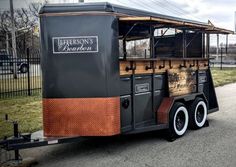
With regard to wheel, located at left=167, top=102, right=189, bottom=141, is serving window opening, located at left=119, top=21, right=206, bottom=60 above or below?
above

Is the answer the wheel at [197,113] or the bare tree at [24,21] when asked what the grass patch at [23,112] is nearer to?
the wheel at [197,113]

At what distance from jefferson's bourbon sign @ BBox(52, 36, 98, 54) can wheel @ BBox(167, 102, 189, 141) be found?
7.57ft

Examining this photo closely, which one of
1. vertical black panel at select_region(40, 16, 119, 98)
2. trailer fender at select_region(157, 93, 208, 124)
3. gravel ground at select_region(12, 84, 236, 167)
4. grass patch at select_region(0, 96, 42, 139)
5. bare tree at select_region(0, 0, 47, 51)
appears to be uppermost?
bare tree at select_region(0, 0, 47, 51)

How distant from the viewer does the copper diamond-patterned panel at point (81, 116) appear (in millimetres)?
5398

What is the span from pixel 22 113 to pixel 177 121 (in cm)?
493

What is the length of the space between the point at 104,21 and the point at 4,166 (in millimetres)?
2877

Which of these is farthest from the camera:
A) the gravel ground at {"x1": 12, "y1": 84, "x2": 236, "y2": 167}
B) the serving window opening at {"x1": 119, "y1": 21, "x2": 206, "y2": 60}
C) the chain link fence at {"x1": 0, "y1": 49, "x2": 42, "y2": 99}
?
the chain link fence at {"x1": 0, "y1": 49, "x2": 42, "y2": 99}

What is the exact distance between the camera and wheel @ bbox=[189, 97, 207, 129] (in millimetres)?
7180

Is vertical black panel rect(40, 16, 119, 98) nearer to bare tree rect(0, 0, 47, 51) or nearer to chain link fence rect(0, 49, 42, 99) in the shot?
chain link fence rect(0, 49, 42, 99)

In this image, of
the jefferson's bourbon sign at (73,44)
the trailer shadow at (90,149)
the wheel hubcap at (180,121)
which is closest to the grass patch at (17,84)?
the trailer shadow at (90,149)

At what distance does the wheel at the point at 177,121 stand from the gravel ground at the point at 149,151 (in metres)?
0.15

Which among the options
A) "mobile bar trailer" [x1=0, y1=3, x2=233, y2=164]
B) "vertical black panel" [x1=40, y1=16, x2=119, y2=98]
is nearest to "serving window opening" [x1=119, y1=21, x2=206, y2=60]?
"mobile bar trailer" [x1=0, y1=3, x2=233, y2=164]

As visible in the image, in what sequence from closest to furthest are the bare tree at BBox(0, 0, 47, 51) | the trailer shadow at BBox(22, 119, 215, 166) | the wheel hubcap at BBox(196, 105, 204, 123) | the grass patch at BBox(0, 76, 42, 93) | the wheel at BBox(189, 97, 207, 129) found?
the trailer shadow at BBox(22, 119, 215, 166) → the wheel at BBox(189, 97, 207, 129) → the wheel hubcap at BBox(196, 105, 204, 123) → the grass patch at BBox(0, 76, 42, 93) → the bare tree at BBox(0, 0, 47, 51)

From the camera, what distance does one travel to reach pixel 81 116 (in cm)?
541
